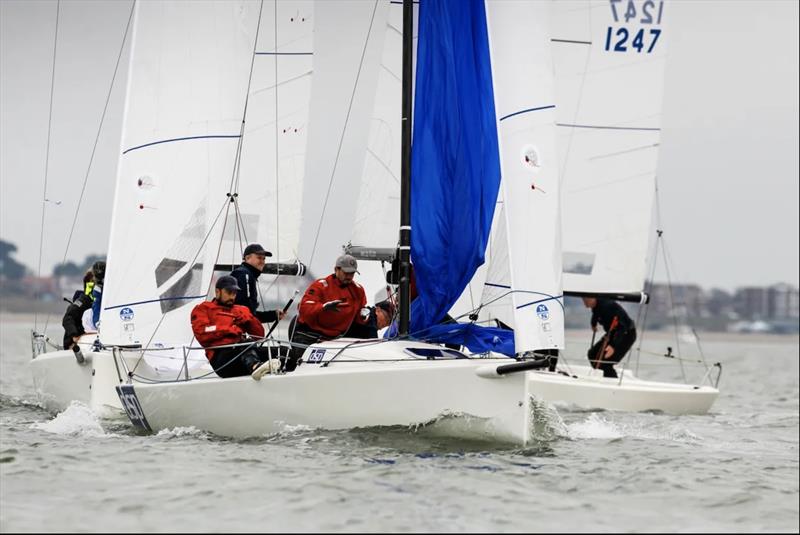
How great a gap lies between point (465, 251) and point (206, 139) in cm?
278

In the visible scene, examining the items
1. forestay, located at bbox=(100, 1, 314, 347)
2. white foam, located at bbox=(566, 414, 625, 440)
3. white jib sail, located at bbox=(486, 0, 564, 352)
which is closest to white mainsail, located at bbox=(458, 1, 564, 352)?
white jib sail, located at bbox=(486, 0, 564, 352)

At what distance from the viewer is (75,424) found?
1031 centimetres

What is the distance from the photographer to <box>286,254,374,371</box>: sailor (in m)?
9.76

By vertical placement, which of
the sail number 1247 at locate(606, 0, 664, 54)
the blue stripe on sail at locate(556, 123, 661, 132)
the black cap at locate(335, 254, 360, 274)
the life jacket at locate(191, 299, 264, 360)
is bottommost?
the life jacket at locate(191, 299, 264, 360)

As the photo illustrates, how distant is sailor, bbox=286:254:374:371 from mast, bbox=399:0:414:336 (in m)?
0.39

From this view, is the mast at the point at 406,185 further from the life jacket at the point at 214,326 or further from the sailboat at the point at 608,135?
the sailboat at the point at 608,135

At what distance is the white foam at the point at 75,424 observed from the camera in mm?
9961

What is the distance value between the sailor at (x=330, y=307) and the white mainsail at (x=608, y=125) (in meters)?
6.27

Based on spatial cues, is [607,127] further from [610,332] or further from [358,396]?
[358,396]

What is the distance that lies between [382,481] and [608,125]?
9.36 m

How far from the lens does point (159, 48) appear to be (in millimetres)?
11180

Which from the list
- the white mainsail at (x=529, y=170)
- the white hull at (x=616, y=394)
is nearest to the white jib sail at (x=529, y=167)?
the white mainsail at (x=529, y=170)

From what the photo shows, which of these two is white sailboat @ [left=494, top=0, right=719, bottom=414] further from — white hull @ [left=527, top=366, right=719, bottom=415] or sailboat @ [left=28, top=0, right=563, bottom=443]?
sailboat @ [left=28, top=0, right=563, bottom=443]

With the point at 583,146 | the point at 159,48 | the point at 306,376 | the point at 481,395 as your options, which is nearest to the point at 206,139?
the point at 159,48
